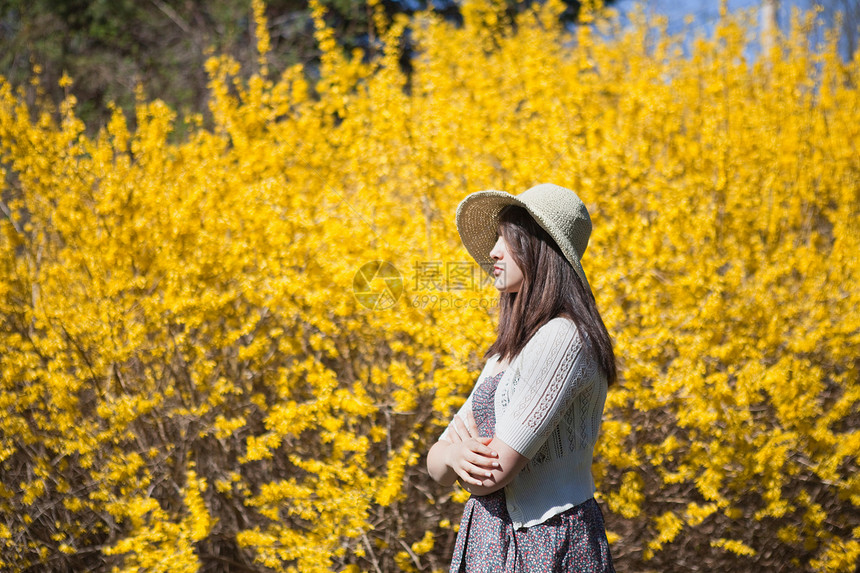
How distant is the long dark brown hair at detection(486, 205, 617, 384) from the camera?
135 cm

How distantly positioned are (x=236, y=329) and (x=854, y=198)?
116 inches

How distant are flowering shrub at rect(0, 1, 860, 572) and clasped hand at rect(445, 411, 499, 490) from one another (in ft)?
3.12

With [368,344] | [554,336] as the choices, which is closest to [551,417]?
[554,336]

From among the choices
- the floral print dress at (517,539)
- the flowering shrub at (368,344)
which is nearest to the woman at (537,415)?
the floral print dress at (517,539)

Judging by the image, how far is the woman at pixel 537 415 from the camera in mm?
1272

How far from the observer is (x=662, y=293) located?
9.19 ft

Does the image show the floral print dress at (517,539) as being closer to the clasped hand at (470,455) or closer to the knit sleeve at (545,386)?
the clasped hand at (470,455)

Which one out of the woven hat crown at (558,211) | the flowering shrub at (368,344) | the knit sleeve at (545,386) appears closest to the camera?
the knit sleeve at (545,386)

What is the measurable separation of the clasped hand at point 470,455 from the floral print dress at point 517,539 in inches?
1.5

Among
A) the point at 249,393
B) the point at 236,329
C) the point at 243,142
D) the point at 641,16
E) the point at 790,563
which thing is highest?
the point at 641,16

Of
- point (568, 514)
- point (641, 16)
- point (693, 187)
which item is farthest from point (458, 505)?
point (641, 16)

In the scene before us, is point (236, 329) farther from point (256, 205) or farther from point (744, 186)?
point (744, 186)

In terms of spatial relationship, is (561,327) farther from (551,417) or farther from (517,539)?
(517,539)

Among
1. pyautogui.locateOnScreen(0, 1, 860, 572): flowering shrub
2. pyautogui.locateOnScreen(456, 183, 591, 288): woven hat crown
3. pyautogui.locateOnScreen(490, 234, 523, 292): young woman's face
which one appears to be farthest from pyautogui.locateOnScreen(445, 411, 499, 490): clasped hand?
pyautogui.locateOnScreen(0, 1, 860, 572): flowering shrub
